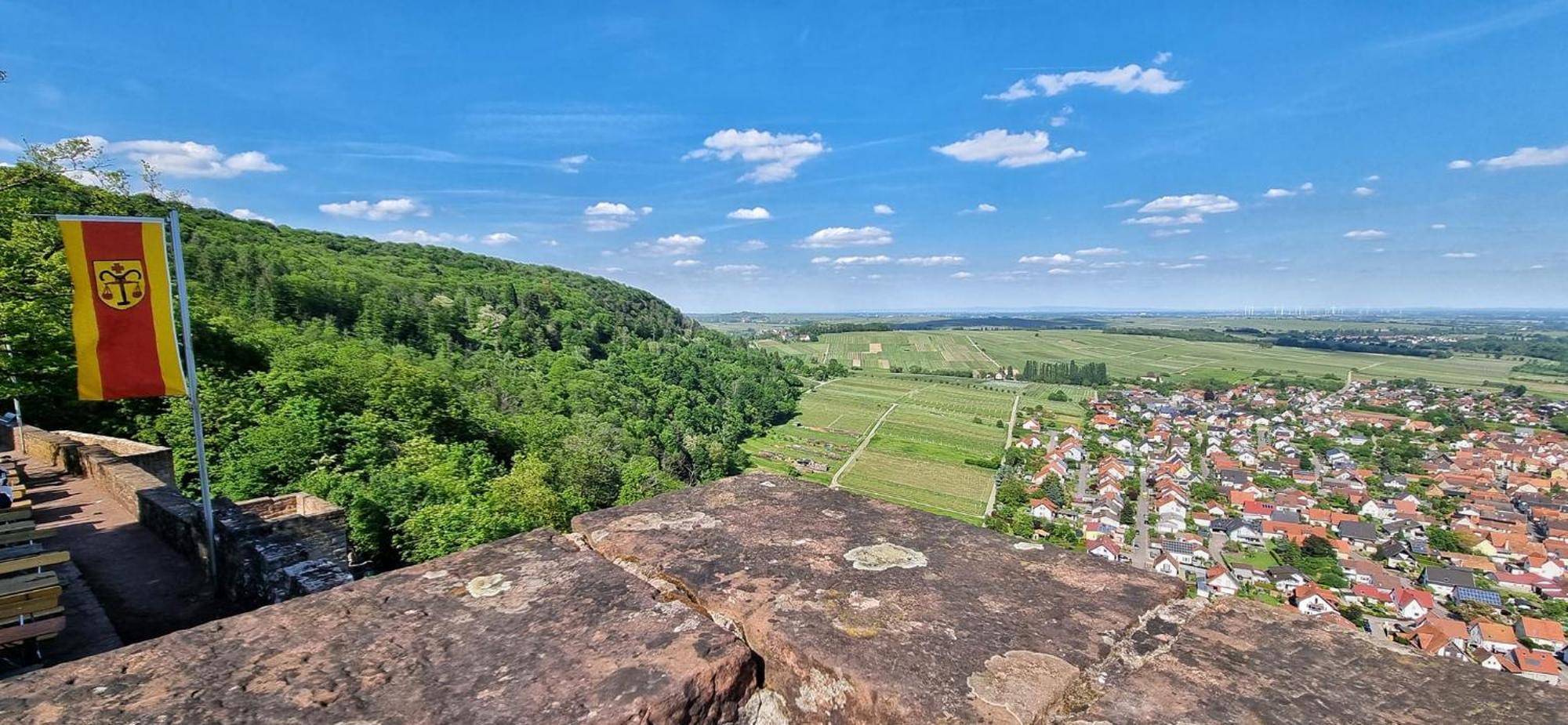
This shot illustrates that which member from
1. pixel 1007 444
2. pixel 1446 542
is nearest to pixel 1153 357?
pixel 1007 444

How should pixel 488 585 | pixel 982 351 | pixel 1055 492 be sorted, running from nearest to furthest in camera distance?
pixel 488 585, pixel 1055 492, pixel 982 351

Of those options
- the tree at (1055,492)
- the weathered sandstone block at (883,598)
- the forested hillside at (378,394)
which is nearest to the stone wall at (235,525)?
the forested hillside at (378,394)

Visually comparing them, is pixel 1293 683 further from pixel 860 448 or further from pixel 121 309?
pixel 860 448

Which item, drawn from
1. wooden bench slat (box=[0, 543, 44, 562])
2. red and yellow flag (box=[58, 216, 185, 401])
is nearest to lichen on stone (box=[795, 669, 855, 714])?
red and yellow flag (box=[58, 216, 185, 401])

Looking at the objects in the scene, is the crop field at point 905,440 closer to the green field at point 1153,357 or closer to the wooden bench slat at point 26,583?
the green field at point 1153,357

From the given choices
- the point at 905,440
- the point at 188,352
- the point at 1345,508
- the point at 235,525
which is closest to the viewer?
the point at 188,352

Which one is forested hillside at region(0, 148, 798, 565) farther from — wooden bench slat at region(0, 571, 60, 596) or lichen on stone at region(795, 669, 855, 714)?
lichen on stone at region(795, 669, 855, 714)

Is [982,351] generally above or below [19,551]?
below

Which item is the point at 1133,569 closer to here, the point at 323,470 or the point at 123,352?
the point at 123,352

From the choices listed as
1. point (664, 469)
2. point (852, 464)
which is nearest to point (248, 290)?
point (664, 469)
